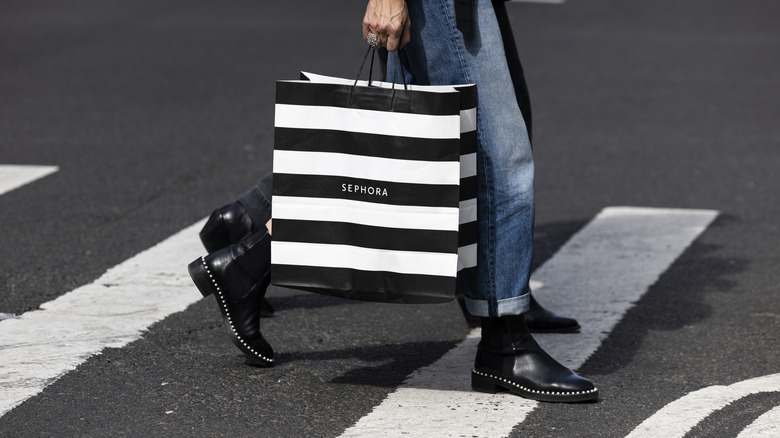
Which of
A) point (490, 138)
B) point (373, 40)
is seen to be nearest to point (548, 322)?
point (490, 138)

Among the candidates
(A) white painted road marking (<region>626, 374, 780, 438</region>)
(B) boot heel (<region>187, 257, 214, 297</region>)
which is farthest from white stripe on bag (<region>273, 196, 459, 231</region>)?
(A) white painted road marking (<region>626, 374, 780, 438</region>)

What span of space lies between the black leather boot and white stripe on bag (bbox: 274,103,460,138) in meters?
1.10

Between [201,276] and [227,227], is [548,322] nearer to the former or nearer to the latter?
[227,227]

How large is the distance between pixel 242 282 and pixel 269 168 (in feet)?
11.2

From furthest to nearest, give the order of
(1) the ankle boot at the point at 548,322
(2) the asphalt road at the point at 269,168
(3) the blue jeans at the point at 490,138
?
(1) the ankle boot at the point at 548,322, (2) the asphalt road at the point at 269,168, (3) the blue jeans at the point at 490,138

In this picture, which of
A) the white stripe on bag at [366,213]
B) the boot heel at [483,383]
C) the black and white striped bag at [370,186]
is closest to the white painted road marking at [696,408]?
the boot heel at [483,383]

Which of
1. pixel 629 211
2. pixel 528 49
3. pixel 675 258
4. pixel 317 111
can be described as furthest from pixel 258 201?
pixel 528 49

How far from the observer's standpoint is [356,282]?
362 cm

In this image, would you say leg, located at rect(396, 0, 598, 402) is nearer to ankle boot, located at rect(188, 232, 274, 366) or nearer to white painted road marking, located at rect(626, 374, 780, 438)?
white painted road marking, located at rect(626, 374, 780, 438)

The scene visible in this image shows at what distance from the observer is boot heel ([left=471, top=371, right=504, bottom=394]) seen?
12.8ft

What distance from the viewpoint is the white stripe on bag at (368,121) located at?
348 centimetres

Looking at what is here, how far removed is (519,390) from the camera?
3855mm

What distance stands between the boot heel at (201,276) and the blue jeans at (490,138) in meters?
0.82

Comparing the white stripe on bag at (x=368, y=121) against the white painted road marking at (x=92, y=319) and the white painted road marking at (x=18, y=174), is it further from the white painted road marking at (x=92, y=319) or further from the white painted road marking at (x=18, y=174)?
the white painted road marking at (x=18, y=174)
